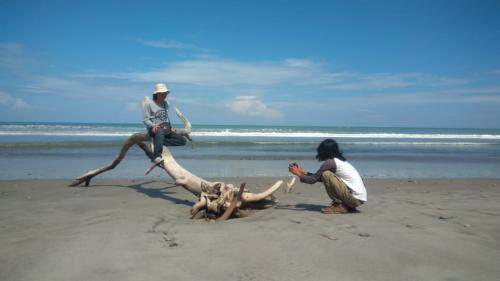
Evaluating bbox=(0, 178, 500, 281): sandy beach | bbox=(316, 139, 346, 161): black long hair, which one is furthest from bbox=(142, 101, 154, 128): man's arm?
bbox=(316, 139, 346, 161): black long hair

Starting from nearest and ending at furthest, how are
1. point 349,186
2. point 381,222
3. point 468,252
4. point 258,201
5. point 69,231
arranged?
point 468,252
point 69,231
point 381,222
point 349,186
point 258,201

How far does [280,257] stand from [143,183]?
680 cm

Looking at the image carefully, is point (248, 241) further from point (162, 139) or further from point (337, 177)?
point (162, 139)

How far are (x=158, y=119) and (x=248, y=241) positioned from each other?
358 cm

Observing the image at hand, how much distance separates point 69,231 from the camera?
4.79 metres

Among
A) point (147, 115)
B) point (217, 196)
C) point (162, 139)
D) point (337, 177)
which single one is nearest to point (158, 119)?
point (147, 115)

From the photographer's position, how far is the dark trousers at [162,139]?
22.5 ft

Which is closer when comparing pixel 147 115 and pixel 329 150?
pixel 329 150

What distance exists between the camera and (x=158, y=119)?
7.00 meters

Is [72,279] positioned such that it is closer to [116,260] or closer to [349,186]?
[116,260]

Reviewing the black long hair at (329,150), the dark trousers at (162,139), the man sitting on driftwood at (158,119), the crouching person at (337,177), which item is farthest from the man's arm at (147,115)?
the black long hair at (329,150)

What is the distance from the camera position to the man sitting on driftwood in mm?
6852

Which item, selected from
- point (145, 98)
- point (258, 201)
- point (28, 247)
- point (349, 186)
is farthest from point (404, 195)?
point (28, 247)

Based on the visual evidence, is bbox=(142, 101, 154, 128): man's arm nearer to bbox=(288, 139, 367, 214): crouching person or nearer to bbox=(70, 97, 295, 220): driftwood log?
bbox=(70, 97, 295, 220): driftwood log
